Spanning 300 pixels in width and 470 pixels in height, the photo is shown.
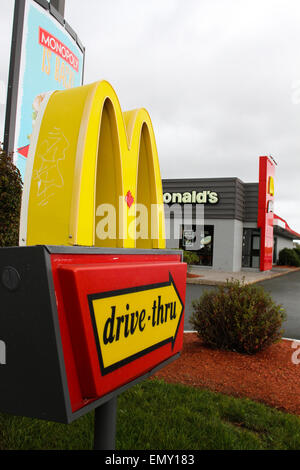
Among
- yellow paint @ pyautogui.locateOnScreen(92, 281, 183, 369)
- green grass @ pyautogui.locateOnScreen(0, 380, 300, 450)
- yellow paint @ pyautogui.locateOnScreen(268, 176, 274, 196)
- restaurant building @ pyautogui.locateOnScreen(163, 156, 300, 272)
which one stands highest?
yellow paint @ pyautogui.locateOnScreen(268, 176, 274, 196)

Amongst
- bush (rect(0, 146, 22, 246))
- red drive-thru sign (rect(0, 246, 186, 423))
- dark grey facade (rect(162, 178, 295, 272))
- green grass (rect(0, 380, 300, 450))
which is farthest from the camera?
dark grey facade (rect(162, 178, 295, 272))


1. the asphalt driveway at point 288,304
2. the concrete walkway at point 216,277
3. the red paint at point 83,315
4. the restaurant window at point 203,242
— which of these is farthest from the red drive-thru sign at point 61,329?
the restaurant window at point 203,242

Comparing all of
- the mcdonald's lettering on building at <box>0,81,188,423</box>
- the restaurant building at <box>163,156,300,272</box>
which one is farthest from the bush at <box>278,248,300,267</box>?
the mcdonald's lettering on building at <box>0,81,188,423</box>

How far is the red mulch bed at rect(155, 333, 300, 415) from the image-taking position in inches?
163

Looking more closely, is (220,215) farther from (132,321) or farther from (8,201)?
(132,321)

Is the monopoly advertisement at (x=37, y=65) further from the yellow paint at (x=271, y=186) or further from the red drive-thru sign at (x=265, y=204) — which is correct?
the yellow paint at (x=271, y=186)

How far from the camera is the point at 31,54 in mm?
5707

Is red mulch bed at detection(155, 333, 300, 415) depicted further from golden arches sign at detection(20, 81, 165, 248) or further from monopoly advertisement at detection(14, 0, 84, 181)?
monopoly advertisement at detection(14, 0, 84, 181)

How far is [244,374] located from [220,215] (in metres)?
19.2

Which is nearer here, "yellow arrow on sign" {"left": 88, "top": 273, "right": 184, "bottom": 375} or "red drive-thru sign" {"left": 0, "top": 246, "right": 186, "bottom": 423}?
"red drive-thru sign" {"left": 0, "top": 246, "right": 186, "bottom": 423}

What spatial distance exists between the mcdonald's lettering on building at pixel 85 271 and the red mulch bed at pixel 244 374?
2.55 metres

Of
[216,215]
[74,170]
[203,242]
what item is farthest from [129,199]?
[203,242]

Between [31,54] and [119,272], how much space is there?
5386 millimetres

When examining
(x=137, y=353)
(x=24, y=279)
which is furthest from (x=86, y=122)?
(x=137, y=353)
